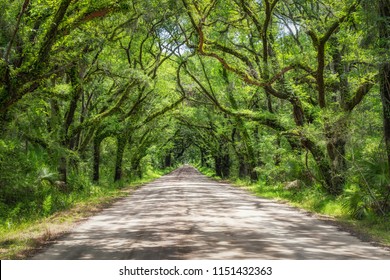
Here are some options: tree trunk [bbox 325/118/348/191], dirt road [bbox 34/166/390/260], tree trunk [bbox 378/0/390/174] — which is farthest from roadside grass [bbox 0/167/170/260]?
tree trunk [bbox 378/0/390/174]

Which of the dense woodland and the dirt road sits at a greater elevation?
the dense woodland

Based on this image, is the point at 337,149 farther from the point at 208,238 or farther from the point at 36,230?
the point at 36,230

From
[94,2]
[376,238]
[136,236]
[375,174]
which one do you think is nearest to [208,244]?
[136,236]

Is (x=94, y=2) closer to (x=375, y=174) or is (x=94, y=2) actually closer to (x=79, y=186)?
(x=375, y=174)

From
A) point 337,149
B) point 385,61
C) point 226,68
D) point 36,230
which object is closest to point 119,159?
point 226,68

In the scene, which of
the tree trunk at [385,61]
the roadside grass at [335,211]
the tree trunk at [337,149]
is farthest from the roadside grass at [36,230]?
the tree trunk at [385,61]

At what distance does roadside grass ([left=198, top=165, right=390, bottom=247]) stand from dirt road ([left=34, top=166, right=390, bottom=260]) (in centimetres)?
52

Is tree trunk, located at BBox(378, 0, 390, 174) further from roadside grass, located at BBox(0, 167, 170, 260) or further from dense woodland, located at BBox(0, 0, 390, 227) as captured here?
roadside grass, located at BBox(0, 167, 170, 260)

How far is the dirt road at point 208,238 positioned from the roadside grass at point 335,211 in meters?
0.52

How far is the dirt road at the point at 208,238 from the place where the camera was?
25.7ft

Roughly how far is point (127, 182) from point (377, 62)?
27609mm

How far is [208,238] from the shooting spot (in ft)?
30.9

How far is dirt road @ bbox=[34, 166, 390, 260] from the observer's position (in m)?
7.83

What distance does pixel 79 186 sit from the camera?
2133 cm
